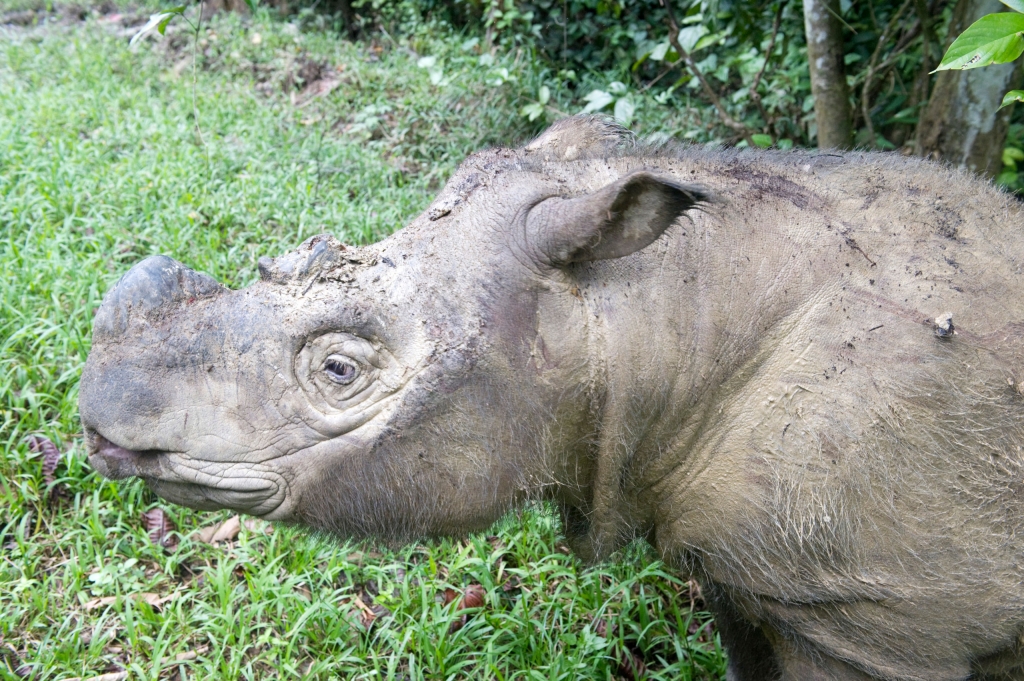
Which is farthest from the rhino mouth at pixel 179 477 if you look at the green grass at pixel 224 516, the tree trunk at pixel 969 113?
the tree trunk at pixel 969 113

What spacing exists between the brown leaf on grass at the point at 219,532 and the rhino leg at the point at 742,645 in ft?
8.28

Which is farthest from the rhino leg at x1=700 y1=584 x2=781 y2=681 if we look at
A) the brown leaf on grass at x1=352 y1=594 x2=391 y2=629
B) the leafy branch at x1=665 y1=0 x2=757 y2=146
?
the leafy branch at x1=665 y1=0 x2=757 y2=146

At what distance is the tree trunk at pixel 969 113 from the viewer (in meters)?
5.14

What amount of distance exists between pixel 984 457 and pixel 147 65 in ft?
32.9

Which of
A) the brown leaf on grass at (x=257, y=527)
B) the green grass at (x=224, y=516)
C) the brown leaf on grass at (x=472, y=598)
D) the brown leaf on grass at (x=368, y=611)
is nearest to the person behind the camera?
the green grass at (x=224, y=516)

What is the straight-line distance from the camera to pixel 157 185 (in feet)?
23.7

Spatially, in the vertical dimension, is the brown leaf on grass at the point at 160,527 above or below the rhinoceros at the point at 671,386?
below

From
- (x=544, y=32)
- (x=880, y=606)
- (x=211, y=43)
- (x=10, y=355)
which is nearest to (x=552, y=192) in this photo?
(x=880, y=606)

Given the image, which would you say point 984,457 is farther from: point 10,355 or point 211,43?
point 211,43

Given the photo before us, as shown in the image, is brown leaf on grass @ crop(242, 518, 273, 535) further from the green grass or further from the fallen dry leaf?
the fallen dry leaf

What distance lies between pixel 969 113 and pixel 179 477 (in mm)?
4805

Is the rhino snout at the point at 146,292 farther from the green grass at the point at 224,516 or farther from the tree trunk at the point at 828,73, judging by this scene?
the tree trunk at the point at 828,73

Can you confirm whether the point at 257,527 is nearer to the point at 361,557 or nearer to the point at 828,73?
the point at 361,557

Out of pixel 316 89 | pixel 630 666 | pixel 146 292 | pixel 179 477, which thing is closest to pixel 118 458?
pixel 179 477
